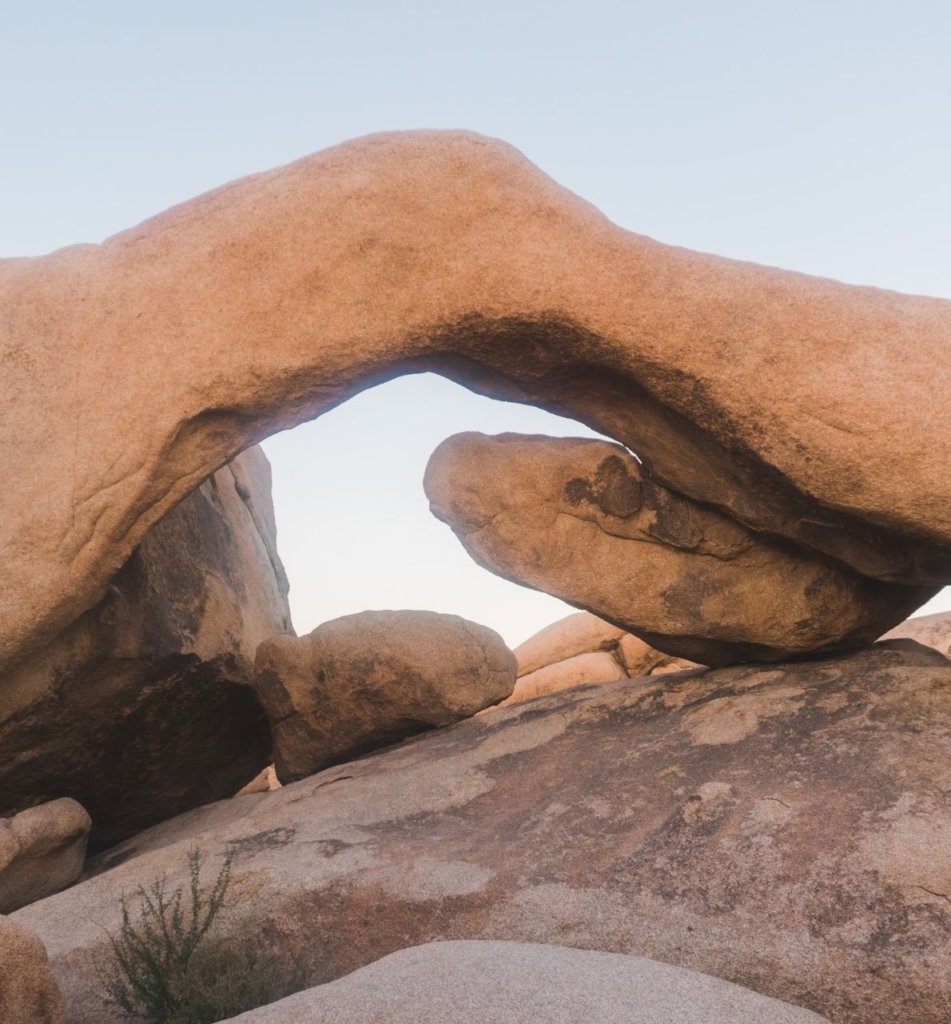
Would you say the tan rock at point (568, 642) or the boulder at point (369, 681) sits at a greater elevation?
the boulder at point (369, 681)

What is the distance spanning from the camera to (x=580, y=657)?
15.2 meters

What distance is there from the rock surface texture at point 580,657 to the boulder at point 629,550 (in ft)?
24.0

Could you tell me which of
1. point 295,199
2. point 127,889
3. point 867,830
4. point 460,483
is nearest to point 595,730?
point 460,483

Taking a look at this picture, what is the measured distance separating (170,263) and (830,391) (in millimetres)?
3705

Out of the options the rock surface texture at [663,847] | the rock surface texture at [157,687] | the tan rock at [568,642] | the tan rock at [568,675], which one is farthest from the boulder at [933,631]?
the rock surface texture at [157,687]

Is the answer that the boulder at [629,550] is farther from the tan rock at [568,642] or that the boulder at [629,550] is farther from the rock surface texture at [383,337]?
the tan rock at [568,642]

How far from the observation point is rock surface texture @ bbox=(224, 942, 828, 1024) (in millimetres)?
3689

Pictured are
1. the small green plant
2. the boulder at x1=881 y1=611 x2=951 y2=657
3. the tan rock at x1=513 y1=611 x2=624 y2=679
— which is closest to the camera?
the small green plant

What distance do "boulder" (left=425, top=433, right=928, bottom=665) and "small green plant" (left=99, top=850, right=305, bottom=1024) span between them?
2.63m

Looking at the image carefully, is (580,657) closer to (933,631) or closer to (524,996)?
(933,631)

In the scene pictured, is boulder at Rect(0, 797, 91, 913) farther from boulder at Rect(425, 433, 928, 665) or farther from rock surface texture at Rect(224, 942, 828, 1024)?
rock surface texture at Rect(224, 942, 828, 1024)

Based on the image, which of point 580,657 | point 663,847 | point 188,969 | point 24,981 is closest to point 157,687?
point 188,969

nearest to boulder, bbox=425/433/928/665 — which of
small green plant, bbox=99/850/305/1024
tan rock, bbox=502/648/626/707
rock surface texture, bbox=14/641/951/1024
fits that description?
rock surface texture, bbox=14/641/951/1024

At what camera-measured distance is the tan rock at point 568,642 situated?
16.0m
